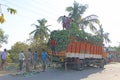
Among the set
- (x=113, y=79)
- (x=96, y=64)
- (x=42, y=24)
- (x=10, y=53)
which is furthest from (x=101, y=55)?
(x=42, y=24)

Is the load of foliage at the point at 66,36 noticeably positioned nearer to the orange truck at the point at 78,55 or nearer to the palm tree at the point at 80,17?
the orange truck at the point at 78,55

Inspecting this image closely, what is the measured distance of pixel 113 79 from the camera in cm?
1745

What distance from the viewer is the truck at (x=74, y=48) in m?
21.3

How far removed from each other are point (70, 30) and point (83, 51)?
8.06ft

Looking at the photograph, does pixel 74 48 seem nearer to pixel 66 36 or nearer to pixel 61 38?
pixel 66 36

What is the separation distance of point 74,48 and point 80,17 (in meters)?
18.8

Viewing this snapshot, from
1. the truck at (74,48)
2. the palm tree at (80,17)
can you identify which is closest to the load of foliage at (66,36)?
the truck at (74,48)

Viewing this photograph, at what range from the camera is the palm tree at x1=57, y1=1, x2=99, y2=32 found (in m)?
39.8

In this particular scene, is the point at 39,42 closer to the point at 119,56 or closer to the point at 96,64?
the point at 96,64

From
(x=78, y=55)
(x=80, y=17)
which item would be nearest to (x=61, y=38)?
(x=78, y=55)

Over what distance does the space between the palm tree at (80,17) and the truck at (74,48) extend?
14137mm

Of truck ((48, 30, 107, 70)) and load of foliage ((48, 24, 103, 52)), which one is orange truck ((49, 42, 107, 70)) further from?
load of foliage ((48, 24, 103, 52))

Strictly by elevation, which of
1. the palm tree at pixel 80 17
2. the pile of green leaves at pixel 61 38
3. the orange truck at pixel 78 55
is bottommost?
the orange truck at pixel 78 55

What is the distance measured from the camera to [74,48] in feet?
72.5
